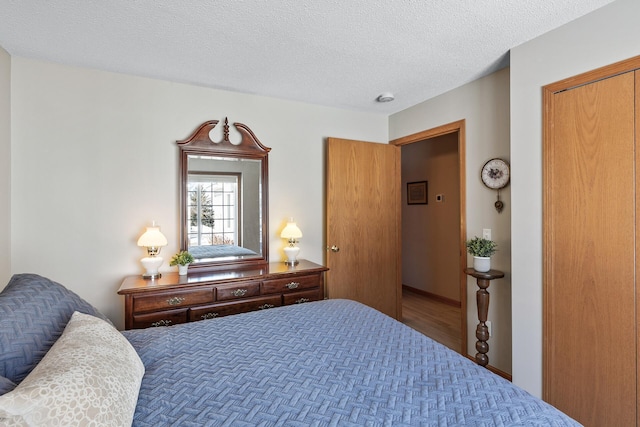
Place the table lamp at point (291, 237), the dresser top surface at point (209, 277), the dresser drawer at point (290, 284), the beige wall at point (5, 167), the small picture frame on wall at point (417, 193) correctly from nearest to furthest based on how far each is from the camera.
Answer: the beige wall at point (5, 167) < the dresser top surface at point (209, 277) < the dresser drawer at point (290, 284) < the table lamp at point (291, 237) < the small picture frame on wall at point (417, 193)

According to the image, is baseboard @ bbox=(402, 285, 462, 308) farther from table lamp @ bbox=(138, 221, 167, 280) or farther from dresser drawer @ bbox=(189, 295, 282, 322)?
table lamp @ bbox=(138, 221, 167, 280)

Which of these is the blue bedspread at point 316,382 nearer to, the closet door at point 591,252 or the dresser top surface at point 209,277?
the dresser top surface at point 209,277

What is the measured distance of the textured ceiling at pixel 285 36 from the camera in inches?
68.9

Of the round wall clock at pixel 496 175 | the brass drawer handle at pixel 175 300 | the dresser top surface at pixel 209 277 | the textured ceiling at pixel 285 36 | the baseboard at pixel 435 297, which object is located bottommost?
the baseboard at pixel 435 297

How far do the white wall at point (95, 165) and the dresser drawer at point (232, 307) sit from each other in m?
0.64

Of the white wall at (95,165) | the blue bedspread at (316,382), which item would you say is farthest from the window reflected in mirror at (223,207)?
the blue bedspread at (316,382)

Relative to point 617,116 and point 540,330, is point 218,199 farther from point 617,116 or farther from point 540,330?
point 617,116

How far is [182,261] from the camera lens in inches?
103

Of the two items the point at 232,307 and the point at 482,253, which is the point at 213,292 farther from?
the point at 482,253

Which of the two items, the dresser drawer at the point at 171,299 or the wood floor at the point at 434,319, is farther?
the wood floor at the point at 434,319

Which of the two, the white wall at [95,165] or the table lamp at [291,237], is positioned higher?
the white wall at [95,165]

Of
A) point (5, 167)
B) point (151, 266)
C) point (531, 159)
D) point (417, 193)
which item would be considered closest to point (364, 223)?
point (531, 159)

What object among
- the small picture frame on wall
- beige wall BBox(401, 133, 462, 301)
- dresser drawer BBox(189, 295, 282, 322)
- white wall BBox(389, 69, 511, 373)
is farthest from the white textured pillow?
the small picture frame on wall

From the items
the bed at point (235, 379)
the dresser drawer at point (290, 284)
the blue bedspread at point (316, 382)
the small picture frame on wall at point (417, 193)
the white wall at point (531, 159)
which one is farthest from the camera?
the small picture frame on wall at point (417, 193)
